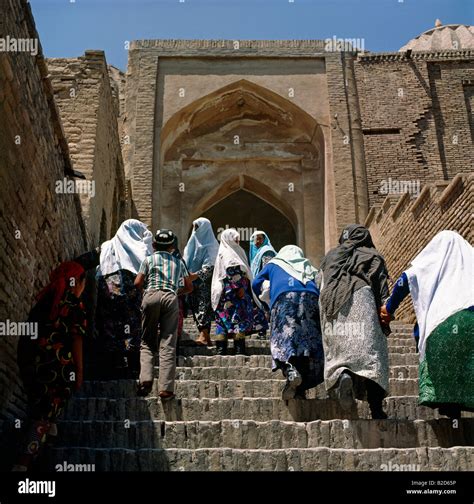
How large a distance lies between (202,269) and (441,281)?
3704mm

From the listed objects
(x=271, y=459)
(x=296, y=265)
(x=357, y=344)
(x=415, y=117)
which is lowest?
(x=271, y=459)

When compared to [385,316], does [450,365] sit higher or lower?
lower

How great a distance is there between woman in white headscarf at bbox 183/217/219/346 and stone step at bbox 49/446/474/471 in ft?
12.9

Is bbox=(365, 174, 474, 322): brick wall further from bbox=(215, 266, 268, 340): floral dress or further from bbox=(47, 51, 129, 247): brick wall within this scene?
bbox=(47, 51, 129, 247): brick wall

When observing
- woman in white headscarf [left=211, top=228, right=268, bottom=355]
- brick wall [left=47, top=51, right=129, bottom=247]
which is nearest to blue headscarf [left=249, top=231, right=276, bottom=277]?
woman in white headscarf [left=211, top=228, right=268, bottom=355]

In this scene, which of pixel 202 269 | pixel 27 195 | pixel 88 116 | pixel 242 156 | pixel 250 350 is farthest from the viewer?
pixel 242 156

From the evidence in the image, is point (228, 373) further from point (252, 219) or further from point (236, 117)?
point (252, 219)

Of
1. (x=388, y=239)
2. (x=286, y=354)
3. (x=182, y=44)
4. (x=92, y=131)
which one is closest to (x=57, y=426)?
(x=286, y=354)

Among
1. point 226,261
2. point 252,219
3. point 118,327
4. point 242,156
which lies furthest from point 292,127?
point 118,327

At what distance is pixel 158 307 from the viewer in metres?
5.55

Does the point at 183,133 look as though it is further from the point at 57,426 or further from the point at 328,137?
the point at 57,426

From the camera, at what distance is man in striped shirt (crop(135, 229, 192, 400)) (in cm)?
521

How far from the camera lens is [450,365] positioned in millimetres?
4836

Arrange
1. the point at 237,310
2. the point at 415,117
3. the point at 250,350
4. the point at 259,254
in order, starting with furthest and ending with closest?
the point at 415,117, the point at 259,254, the point at 250,350, the point at 237,310
